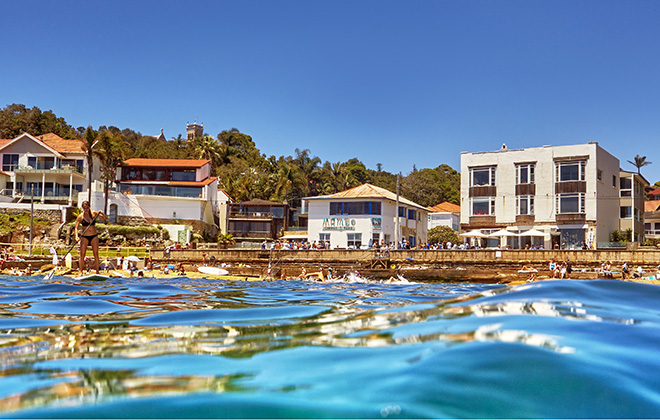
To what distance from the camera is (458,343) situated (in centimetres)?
251

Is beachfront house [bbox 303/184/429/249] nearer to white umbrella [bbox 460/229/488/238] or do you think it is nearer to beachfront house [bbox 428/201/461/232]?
white umbrella [bbox 460/229/488/238]

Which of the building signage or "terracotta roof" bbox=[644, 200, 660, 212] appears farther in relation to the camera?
"terracotta roof" bbox=[644, 200, 660, 212]

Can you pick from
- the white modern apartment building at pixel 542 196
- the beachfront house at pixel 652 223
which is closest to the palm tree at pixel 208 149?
the white modern apartment building at pixel 542 196

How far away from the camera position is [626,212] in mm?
51969

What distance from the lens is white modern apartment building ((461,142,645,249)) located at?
4488 cm

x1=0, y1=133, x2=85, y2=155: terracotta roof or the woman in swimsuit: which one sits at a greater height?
x1=0, y1=133, x2=85, y2=155: terracotta roof

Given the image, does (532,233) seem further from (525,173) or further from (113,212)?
(113,212)

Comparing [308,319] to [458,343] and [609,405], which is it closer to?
[458,343]

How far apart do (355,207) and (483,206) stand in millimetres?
12876

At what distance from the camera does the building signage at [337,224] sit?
5338 centimetres

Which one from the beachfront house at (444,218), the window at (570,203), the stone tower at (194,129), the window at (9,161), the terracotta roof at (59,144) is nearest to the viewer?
the window at (570,203)

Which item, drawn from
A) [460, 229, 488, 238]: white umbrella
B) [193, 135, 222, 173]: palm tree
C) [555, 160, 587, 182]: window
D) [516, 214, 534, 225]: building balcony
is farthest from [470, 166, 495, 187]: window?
[193, 135, 222, 173]: palm tree

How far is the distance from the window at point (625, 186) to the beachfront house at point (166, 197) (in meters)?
45.8

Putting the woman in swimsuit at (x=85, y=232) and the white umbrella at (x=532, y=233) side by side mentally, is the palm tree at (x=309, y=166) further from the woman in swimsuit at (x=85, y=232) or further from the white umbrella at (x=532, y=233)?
the woman in swimsuit at (x=85, y=232)
